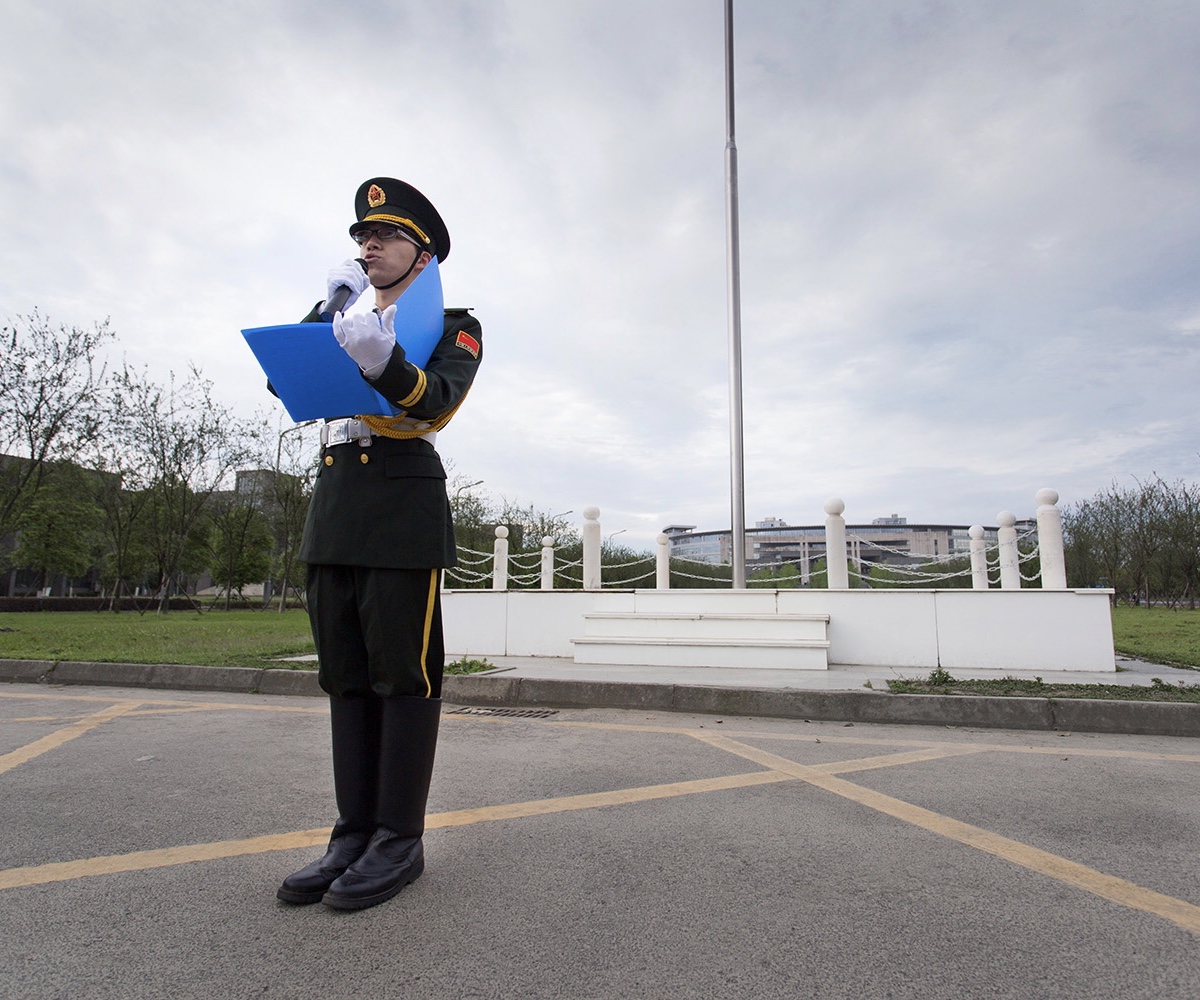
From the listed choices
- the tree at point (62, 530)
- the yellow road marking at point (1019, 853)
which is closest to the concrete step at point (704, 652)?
the yellow road marking at point (1019, 853)

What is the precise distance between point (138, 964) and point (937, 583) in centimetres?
1205

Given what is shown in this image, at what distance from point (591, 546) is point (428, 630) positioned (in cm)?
766

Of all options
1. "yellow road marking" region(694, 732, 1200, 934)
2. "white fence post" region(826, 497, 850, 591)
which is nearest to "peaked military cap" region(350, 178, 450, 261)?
"yellow road marking" region(694, 732, 1200, 934)

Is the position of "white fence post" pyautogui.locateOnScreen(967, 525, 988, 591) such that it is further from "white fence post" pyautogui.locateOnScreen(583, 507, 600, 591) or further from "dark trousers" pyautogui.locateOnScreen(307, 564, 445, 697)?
"dark trousers" pyautogui.locateOnScreen(307, 564, 445, 697)

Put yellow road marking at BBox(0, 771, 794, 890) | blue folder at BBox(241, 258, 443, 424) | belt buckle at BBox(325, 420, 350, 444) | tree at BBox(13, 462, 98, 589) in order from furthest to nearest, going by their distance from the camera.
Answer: tree at BBox(13, 462, 98, 589), belt buckle at BBox(325, 420, 350, 444), yellow road marking at BBox(0, 771, 794, 890), blue folder at BBox(241, 258, 443, 424)

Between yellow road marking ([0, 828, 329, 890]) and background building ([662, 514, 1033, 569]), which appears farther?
background building ([662, 514, 1033, 569])

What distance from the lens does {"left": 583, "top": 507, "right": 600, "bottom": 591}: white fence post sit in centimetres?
983

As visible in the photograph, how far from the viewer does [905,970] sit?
1.65 meters

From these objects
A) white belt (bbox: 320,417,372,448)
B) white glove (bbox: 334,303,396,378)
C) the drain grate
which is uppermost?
white glove (bbox: 334,303,396,378)

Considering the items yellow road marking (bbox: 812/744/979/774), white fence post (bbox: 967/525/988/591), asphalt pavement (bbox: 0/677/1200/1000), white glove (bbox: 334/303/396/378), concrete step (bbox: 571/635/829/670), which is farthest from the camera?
white fence post (bbox: 967/525/988/591)

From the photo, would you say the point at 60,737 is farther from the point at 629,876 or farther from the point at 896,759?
the point at 896,759

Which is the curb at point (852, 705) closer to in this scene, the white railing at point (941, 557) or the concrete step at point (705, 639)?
the white railing at point (941, 557)

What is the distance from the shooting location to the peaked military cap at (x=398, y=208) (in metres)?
2.36

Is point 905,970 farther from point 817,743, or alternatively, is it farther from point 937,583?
point 937,583
